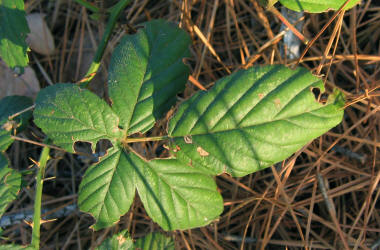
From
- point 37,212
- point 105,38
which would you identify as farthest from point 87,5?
point 37,212

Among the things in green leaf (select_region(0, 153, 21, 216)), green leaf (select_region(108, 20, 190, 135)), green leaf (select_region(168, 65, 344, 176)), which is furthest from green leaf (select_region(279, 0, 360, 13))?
green leaf (select_region(0, 153, 21, 216))

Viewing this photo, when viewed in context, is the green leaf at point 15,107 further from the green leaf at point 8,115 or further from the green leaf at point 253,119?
the green leaf at point 253,119

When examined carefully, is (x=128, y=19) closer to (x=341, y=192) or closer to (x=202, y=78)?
(x=202, y=78)

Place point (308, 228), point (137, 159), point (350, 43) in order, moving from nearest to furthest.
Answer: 1. point (137, 159)
2. point (308, 228)
3. point (350, 43)

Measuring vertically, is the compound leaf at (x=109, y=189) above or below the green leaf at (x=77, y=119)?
below

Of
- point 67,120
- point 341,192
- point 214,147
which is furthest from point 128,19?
point 341,192

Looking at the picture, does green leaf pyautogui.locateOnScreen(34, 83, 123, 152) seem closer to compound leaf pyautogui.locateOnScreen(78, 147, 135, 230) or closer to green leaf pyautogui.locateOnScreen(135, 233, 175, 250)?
compound leaf pyautogui.locateOnScreen(78, 147, 135, 230)

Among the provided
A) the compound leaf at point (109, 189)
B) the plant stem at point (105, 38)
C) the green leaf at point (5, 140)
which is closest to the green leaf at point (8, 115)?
the green leaf at point (5, 140)
